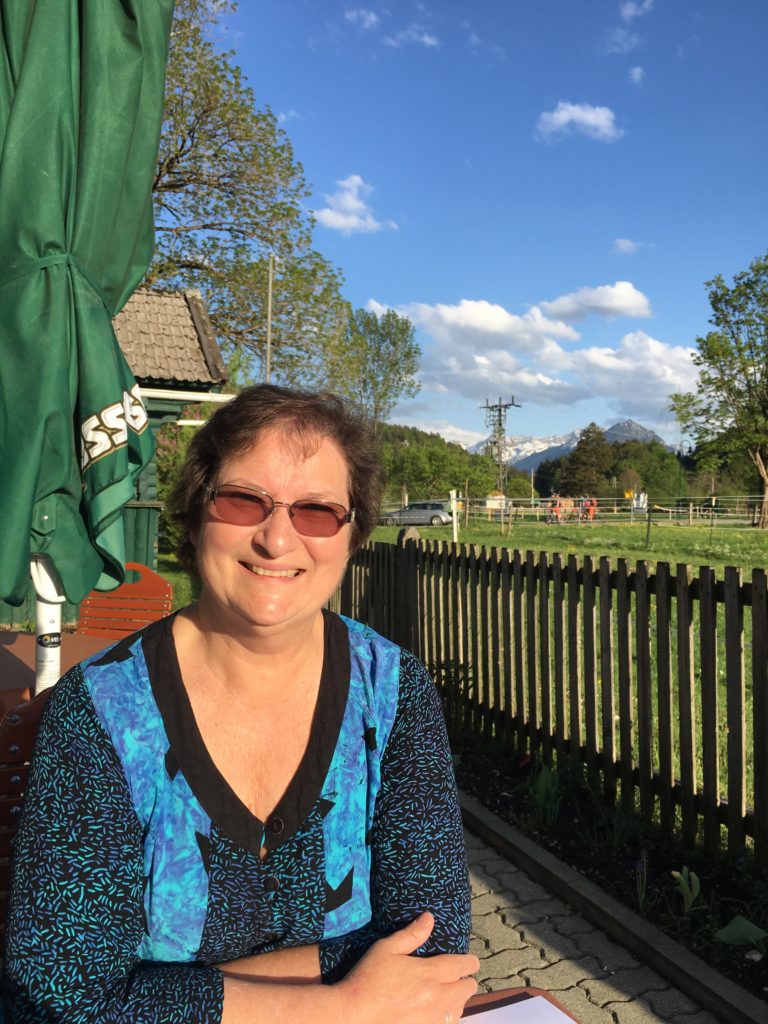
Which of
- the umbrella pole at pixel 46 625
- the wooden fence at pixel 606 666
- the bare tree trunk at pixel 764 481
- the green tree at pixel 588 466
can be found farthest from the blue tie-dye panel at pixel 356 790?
the green tree at pixel 588 466

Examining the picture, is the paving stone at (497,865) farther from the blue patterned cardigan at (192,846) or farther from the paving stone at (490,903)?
the blue patterned cardigan at (192,846)

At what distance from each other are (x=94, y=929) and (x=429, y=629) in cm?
507

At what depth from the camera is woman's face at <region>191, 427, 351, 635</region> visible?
1.60m

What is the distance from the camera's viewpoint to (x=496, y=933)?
344cm

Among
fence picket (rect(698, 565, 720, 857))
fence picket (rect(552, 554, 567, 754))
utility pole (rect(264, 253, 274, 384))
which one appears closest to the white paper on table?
fence picket (rect(698, 565, 720, 857))

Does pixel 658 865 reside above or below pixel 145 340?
below

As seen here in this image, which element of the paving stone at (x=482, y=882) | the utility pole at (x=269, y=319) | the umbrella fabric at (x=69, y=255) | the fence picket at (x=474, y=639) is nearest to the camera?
the umbrella fabric at (x=69, y=255)

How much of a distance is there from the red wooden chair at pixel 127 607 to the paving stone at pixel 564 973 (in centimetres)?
279

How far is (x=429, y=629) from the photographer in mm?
6289

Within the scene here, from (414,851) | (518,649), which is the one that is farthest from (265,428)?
(518,649)

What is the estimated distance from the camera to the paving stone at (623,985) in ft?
9.72

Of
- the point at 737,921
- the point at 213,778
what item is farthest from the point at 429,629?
the point at 213,778

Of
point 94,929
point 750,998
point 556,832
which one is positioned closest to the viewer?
point 94,929

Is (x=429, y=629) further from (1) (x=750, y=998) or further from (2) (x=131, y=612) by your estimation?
(1) (x=750, y=998)
